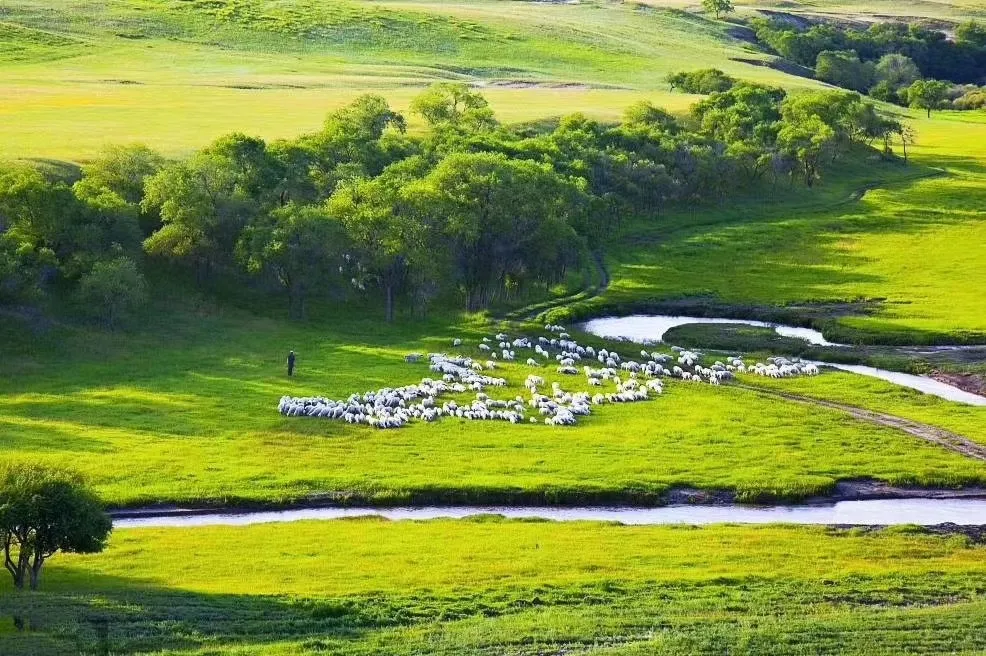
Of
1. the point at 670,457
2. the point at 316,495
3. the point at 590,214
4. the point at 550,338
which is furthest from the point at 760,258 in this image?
the point at 316,495

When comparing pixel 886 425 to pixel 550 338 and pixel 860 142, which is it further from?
pixel 860 142

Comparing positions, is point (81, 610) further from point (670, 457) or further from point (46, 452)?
point (670, 457)

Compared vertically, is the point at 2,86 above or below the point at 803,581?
above

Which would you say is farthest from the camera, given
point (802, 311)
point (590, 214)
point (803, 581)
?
point (590, 214)

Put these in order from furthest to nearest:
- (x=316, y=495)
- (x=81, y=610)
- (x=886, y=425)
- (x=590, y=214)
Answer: (x=590, y=214) → (x=886, y=425) → (x=316, y=495) → (x=81, y=610)

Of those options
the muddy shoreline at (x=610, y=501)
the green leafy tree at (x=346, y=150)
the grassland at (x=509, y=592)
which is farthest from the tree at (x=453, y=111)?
the grassland at (x=509, y=592)

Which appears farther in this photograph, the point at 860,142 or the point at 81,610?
the point at 860,142

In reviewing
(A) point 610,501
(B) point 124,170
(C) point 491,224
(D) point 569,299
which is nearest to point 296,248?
(C) point 491,224
